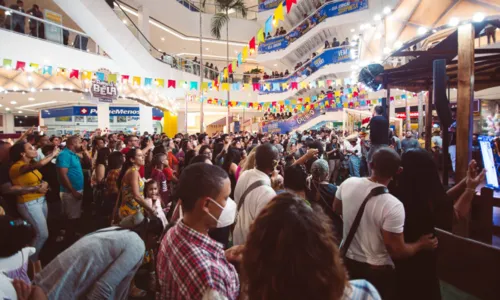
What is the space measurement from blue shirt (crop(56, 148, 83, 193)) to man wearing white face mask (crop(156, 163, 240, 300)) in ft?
12.1

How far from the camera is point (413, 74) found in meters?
6.61

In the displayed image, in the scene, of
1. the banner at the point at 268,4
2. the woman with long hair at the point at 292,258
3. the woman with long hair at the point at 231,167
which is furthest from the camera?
the banner at the point at 268,4

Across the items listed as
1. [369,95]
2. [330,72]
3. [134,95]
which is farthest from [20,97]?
[369,95]

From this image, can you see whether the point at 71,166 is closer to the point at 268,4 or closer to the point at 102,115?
the point at 102,115

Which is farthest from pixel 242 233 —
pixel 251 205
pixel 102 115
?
pixel 102 115

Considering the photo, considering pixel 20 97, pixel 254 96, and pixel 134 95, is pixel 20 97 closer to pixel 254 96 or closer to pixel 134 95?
pixel 134 95

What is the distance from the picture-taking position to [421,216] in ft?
7.28

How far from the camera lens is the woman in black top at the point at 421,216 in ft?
7.28

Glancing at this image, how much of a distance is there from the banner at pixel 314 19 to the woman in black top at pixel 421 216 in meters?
19.7

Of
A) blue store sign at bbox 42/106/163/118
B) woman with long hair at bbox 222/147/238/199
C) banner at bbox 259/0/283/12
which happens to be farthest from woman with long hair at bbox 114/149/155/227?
banner at bbox 259/0/283/12

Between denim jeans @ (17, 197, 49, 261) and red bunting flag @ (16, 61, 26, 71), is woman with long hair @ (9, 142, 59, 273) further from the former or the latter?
red bunting flag @ (16, 61, 26, 71)

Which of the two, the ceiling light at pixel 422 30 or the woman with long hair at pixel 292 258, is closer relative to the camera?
the woman with long hair at pixel 292 258

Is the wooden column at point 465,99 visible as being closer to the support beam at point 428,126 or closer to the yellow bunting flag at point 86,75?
the support beam at point 428,126

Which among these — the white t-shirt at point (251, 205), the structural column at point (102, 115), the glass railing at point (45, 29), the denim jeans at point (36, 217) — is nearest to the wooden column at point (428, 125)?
the white t-shirt at point (251, 205)
